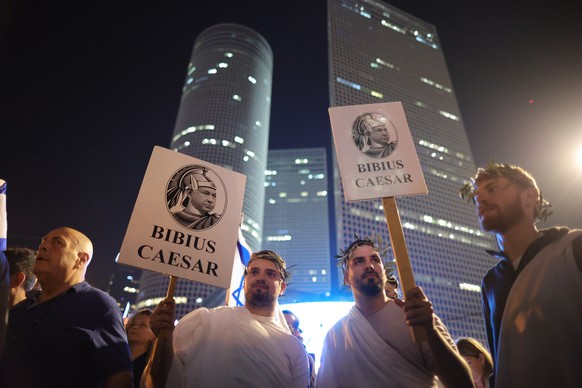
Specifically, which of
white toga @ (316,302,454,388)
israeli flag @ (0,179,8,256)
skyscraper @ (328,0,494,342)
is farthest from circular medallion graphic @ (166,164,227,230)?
skyscraper @ (328,0,494,342)

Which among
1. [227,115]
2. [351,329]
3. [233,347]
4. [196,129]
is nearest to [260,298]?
[233,347]

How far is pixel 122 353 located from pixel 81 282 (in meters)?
0.83

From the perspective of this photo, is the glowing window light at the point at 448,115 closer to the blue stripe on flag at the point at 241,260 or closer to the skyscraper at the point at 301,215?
the skyscraper at the point at 301,215

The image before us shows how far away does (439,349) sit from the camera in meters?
2.54

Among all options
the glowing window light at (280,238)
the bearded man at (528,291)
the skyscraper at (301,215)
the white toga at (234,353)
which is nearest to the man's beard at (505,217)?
the bearded man at (528,291)

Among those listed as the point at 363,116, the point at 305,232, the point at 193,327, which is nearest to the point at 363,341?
the point at 193,327

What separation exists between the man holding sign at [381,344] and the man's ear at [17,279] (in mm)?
3651

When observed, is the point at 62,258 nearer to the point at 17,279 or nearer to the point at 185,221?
the point at 185,221

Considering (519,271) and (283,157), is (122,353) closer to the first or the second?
(519,271)

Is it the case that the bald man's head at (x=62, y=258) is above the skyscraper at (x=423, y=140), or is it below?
below

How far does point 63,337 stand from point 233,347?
4.43 feet

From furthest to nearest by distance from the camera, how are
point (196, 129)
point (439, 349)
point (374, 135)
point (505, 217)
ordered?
point (196, 129) < point (374, 135) < point (505, 217) < point (439, 349)

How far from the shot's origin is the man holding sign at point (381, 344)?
8.34 ft

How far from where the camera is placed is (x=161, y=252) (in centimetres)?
330
